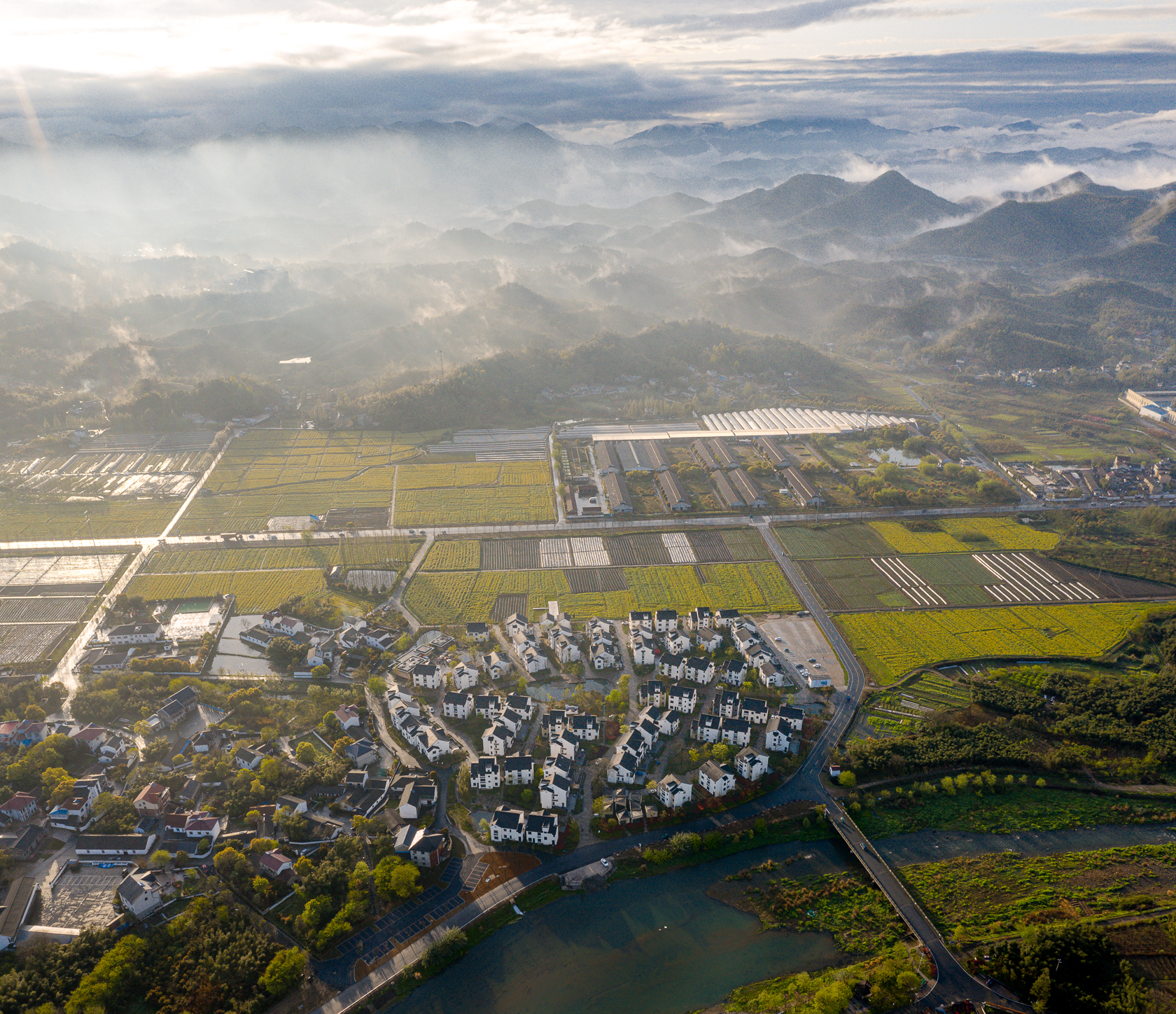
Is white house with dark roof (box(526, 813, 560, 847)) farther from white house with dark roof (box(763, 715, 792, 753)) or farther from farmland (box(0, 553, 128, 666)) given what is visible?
farmland (box(0, 553, 128, 666))

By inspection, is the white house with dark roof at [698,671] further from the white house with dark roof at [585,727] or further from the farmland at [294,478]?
the farmland at [294,478]

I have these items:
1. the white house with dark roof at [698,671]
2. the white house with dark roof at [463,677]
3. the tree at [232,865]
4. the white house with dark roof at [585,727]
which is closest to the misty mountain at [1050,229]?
the white house with dark roof at [698,671]

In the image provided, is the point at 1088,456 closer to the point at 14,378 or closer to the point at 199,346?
the point at 199,346

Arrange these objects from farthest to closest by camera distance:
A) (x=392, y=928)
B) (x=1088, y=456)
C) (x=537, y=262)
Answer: (x=537, y=262), (x=1088, y=456), (x=392, y=928)

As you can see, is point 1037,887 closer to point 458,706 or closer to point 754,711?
point 754,711

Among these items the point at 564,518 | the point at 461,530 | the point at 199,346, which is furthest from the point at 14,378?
the point at 564,518

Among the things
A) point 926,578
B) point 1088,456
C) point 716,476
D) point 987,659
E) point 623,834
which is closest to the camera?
point 623,834

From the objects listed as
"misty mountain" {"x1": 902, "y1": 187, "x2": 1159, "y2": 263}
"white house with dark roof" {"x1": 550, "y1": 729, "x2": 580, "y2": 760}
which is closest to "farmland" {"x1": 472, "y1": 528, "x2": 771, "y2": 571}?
"white house with dark roof" {"x1": 550, "y1": 729, "x2": 580, "y2": 760}

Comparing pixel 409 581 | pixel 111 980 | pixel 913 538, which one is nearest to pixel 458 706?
pixel 409 581
